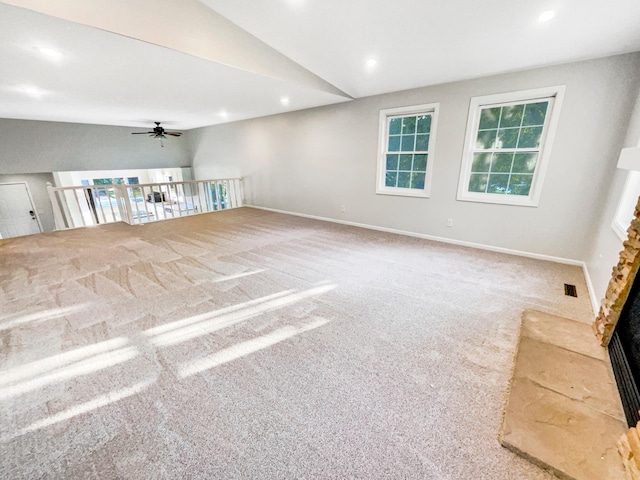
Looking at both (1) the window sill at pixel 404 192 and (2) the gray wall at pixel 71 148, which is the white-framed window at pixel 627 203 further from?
(2) the gray wall at pixel 71 148

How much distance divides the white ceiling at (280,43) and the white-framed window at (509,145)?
1.25ft

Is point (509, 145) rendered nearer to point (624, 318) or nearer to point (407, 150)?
point (407, 150)

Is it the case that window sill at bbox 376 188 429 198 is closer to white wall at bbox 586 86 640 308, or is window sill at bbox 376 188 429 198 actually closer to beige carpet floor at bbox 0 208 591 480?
beige carpet floor at bbox 0 208 591 480

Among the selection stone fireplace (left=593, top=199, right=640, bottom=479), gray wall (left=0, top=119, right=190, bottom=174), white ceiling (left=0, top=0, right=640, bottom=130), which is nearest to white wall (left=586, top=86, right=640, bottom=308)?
stone fireplace (left=593, top=199, right=640, bottom=479)

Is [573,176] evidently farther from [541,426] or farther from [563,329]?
[541,426]

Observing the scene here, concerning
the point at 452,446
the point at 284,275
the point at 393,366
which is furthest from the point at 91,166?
the point at 452,446

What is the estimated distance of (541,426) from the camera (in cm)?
122

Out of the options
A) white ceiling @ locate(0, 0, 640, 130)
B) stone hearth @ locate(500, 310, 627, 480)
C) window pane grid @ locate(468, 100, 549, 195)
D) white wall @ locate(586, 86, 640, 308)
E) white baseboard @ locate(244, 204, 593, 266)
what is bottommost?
stone hearth @ locate(500, 310, 627, 480)

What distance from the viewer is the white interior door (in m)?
5.82

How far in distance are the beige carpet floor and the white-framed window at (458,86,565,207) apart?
3.33ft

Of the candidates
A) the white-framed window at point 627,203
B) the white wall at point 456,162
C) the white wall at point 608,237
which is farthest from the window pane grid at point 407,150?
the white-framed window at point 627,203

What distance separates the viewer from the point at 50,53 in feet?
8.16

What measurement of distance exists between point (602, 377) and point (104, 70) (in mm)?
5336

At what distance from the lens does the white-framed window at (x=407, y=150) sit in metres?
3.98
